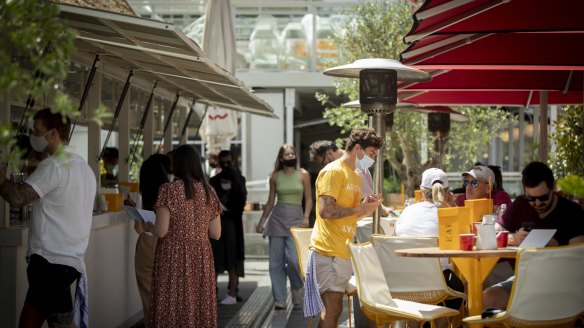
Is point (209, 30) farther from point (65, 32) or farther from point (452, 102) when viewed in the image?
point (65, 32)

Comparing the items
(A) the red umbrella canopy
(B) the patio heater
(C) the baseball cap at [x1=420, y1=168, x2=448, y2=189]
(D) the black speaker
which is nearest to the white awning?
(B) the patio heater

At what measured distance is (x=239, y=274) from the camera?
1256cm

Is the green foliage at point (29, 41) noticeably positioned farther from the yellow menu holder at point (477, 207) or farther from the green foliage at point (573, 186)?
the yellow menu holder at point (477, 207)

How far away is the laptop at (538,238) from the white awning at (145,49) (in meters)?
2.44

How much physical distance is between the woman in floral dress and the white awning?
0.75m

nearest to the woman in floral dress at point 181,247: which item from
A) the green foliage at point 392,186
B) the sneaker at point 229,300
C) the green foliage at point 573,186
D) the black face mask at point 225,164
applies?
the green foliage at point 573,186

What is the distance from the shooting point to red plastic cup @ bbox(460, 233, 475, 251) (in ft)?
21.5

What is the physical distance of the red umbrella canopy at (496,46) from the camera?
22.5 feet

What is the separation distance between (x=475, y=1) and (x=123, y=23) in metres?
2.19

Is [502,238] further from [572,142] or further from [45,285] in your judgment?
[572,142]

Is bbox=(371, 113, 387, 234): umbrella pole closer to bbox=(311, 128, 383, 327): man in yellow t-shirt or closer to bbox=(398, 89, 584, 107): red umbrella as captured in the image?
bbox=(311, 128, 383, 327): man in yellow t-shirt

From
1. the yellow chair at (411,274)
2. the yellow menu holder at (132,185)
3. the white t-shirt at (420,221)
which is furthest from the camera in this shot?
the yellow menu holder at (132,185)

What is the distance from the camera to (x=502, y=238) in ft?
22.4

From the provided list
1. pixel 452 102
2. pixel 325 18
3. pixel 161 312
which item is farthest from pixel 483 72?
pixel 325 18
